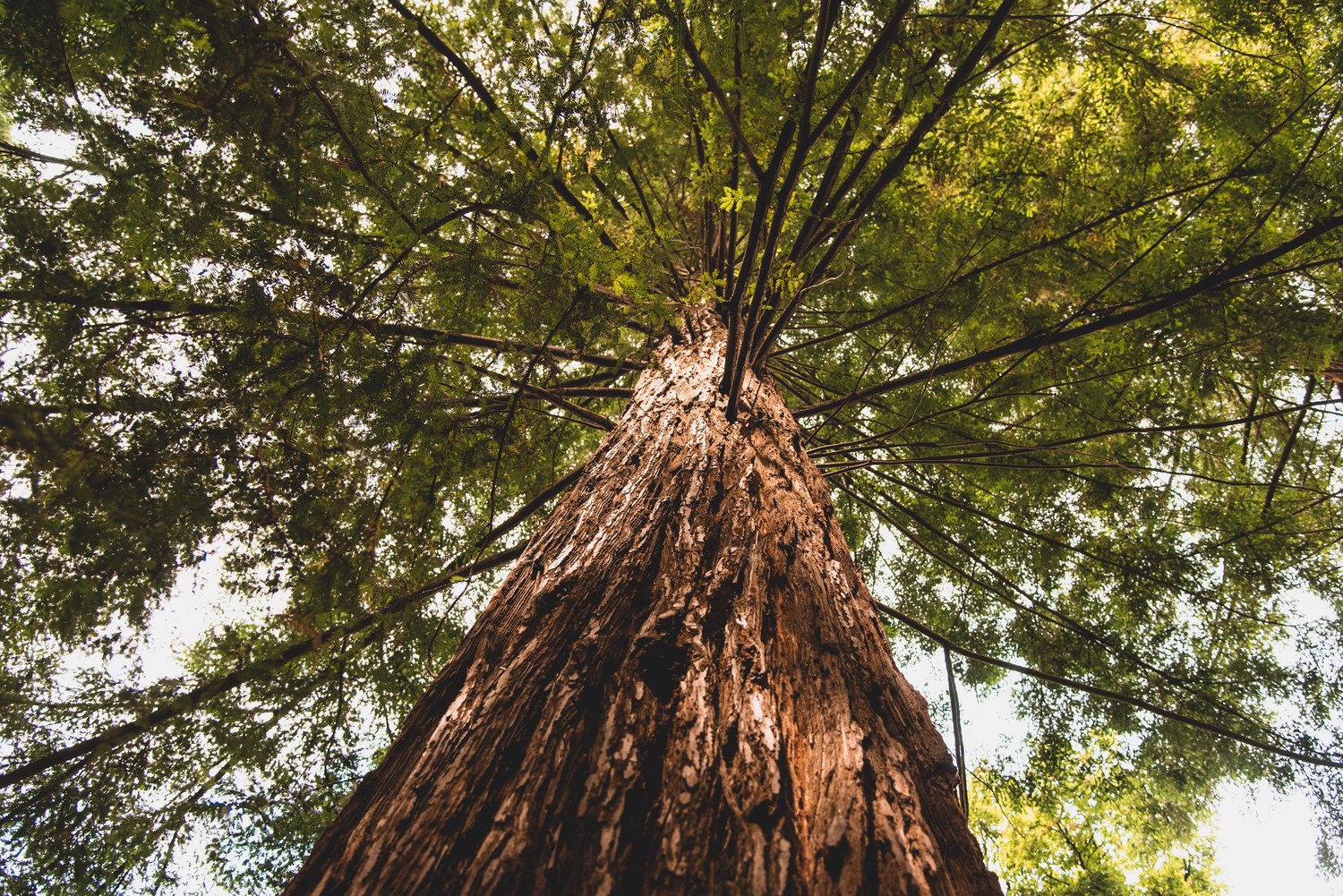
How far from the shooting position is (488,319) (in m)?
2.87

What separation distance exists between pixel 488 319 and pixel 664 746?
2479 millimetres

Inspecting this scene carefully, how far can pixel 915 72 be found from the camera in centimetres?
159

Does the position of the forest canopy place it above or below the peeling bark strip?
above

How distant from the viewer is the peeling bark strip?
704 mm

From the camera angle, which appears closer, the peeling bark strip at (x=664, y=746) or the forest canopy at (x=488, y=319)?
the peeling bark strip at (x=664, y=746)

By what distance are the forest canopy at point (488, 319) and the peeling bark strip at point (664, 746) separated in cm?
76

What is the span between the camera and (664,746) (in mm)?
856

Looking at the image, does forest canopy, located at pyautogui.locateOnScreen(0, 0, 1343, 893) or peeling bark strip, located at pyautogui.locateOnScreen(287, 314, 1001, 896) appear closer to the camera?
peeling bark strip, located at pyautogui.locateOnScreen(287, 314, 1001, 896)

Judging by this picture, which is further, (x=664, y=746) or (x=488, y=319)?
(x=488, y=319)

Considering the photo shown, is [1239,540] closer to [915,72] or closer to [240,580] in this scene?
[915,72]

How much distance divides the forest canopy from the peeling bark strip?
0.76 m

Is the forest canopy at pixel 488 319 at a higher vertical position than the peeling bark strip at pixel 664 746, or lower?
higher

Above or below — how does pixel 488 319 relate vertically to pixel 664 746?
above

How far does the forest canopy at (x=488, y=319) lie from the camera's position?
171 centimetres
